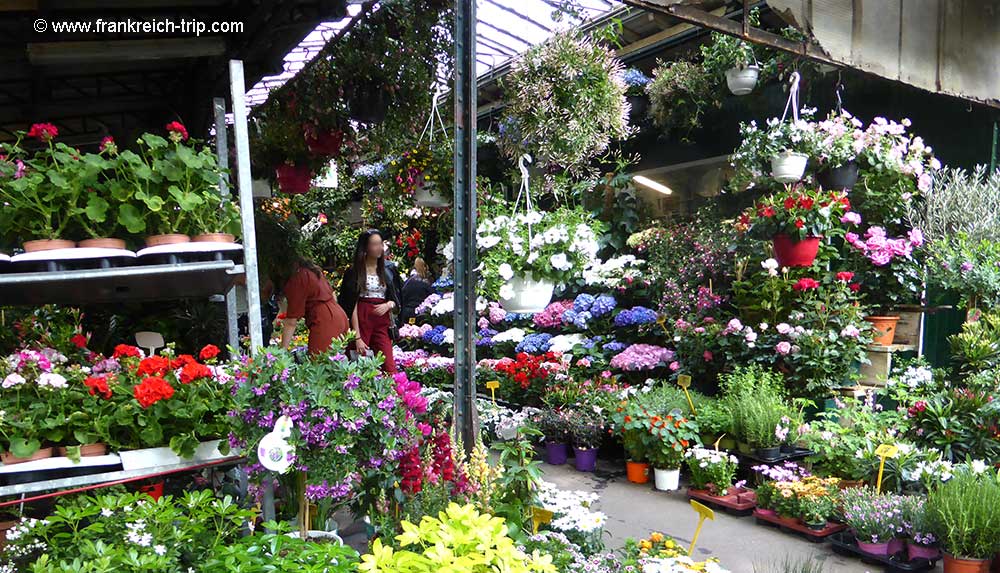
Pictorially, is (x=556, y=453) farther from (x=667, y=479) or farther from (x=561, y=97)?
(x=561, y=97)

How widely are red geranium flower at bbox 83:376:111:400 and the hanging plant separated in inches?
93.5

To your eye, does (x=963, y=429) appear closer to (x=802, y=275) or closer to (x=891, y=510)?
(x=891, y=510)

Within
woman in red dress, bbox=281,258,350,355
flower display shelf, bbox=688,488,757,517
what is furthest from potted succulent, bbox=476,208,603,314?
flower display shelf, bbox=688,488,757,517

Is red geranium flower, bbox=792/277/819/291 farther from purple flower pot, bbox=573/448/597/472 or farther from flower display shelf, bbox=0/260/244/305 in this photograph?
flower display shelf, bbox=0/260/244/305

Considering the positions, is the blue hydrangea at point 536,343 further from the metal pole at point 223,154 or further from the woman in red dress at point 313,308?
the metal pole at point 223,154

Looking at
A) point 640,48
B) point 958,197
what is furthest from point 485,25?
point 958,197

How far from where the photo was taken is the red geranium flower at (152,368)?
2.49 metres

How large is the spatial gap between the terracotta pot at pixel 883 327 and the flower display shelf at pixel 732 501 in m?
1.64

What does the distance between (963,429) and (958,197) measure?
188cm

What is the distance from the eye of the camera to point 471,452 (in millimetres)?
2924

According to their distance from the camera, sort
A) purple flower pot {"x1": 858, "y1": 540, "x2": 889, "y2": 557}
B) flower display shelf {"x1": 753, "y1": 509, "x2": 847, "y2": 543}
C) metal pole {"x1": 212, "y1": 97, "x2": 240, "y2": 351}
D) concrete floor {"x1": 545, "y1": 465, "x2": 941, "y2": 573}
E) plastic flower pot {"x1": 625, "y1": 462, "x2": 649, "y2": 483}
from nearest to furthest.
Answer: metal pole {"x1": 212, "y1": 97, "x2": 240, "y2": 351}, purple flower pot {"x1": 858, "y1": 540, "x2": 889, "y2": 557}, concrete floor {"x1": 545, "y1": 465, "x2": 941, "y2": 573}, flower display shelf {"x1": 753, "y1": 509, "x2": 847, "y2": 543}, plastic flower pot {"x1": 625, "y1": 462, "x2": 649, "y2": 483}

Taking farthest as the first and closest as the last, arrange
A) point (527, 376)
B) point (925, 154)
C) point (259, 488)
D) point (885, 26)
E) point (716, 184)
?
point (716, 184)
point (527, 376)
point (925, 154)
point (885, 26)
point (259, 488)

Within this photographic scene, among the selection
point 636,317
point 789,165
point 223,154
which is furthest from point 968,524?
point 223,154

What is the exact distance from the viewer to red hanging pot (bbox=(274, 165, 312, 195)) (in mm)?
5102
